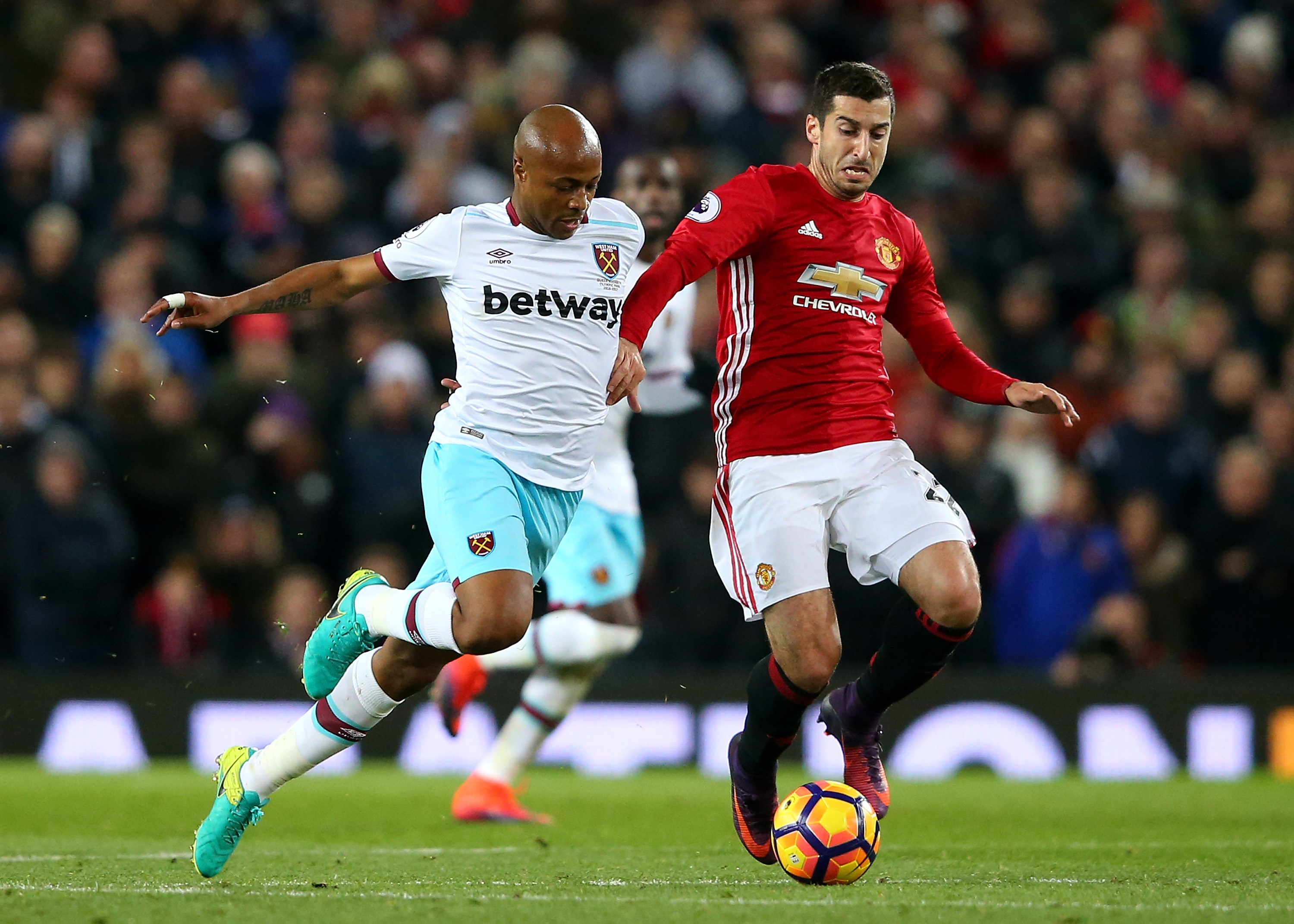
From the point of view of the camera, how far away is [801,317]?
6.19m

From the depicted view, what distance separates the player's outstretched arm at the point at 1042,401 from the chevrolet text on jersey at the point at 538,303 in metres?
1.45

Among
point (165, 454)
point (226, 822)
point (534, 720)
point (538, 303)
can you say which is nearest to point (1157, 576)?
point (534, 720)

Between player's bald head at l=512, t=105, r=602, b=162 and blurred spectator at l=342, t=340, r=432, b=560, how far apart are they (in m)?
5.28

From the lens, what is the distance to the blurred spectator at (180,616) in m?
10.9

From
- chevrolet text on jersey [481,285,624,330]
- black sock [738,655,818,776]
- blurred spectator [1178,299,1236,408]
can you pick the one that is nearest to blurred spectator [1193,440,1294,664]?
blurred spectator [1178,299,1236,408]

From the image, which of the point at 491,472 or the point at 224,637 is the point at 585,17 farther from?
the point at 491,472

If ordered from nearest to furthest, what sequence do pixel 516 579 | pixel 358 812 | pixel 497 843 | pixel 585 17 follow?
pixel 516 579 < pixel 497 843 < pixel 358 812 < pixel 585 17

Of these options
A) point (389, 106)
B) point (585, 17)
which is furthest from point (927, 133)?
point (389, 106)

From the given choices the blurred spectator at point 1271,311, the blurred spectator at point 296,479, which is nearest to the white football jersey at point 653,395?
the blurred spectator at point 296,479

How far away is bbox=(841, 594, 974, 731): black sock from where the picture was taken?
239 inches

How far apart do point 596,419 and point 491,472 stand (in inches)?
17.9

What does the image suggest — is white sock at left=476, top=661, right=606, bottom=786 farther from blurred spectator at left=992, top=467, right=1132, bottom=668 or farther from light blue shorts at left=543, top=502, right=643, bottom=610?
blurred spectator at left=992, top=467, right=1132, bottom=668

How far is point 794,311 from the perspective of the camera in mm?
6188

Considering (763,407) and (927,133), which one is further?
(927,133)
